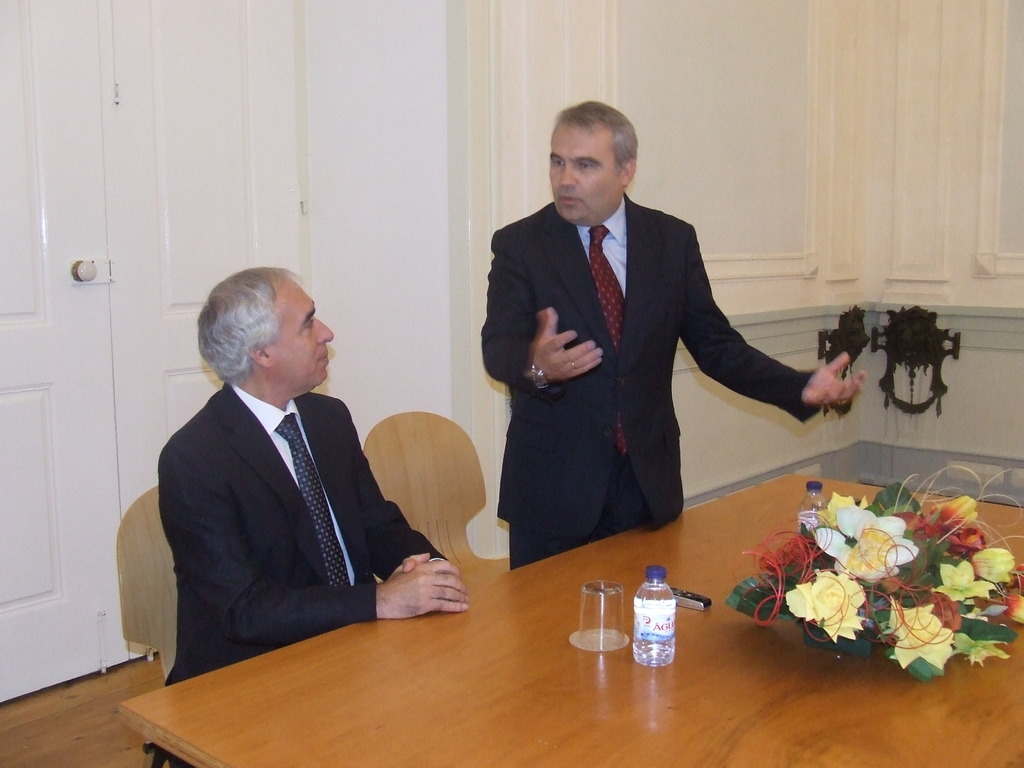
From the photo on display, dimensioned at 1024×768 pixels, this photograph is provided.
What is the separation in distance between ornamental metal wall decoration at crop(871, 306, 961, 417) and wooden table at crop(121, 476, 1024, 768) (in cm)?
439

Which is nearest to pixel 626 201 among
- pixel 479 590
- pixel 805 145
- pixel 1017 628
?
pixel 479 590

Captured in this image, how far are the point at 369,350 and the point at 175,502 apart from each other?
231cm

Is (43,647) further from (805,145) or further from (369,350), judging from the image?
(805,145)

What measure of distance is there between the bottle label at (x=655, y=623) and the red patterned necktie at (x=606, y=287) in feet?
3.51

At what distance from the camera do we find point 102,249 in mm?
3666

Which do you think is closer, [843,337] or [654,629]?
[654,629]

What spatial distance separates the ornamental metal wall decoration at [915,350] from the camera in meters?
6.02

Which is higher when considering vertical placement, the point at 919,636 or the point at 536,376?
the point at 536,376

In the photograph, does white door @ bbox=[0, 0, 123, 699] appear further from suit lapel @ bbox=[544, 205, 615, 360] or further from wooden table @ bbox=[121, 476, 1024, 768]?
wooden table @ bbox=[121, 476, 1024, 768]

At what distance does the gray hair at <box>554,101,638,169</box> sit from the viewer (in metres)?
2.84

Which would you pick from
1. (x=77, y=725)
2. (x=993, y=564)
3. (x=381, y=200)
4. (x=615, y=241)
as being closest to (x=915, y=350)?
(x=381, y=200)

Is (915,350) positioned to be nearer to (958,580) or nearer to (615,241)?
(615,241)

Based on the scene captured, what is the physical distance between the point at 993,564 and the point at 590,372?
114 centimetres

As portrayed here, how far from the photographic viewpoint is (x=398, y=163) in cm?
421
